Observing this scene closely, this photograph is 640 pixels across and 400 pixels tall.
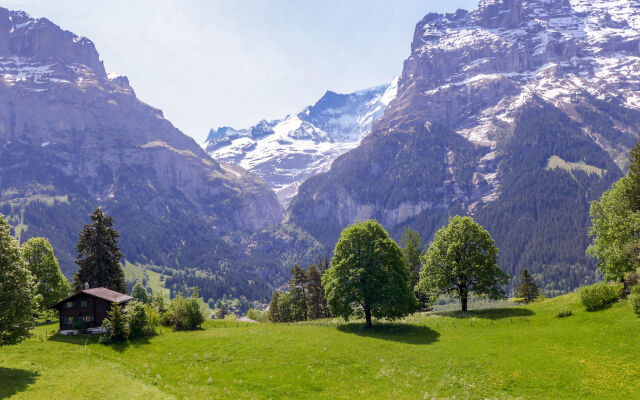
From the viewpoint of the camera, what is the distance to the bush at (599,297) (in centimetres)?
4962

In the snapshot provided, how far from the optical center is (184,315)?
61.9 metres

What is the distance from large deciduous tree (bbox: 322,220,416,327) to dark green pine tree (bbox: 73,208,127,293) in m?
45.0

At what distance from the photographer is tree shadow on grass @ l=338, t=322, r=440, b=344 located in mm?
50241

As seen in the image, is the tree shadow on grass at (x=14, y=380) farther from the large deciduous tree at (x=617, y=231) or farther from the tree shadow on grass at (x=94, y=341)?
the large deciduous tree at (x=617, y=231)

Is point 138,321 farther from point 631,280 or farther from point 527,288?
point 527,288

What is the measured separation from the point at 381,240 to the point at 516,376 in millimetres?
28221

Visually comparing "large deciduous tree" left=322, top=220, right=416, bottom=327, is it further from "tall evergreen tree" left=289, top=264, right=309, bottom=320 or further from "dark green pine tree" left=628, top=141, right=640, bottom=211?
"tall evergreen tree" left=289, top=264, right=309, bottom=320

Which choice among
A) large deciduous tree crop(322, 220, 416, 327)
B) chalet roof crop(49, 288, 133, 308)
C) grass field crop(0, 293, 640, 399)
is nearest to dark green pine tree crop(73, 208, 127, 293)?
chalet roof crop(49, 288, 133, 308)

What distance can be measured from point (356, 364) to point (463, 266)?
96.2 ft

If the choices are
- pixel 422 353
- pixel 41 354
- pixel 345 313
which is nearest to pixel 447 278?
pixel 345 313

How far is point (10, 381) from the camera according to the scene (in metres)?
34.0

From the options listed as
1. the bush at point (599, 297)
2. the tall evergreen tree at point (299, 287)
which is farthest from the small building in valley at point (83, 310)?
the bush at point (599, 297)

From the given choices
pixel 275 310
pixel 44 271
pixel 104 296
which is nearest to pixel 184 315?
pixel 104 296

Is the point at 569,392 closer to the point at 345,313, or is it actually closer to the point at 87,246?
the point at 345,313
